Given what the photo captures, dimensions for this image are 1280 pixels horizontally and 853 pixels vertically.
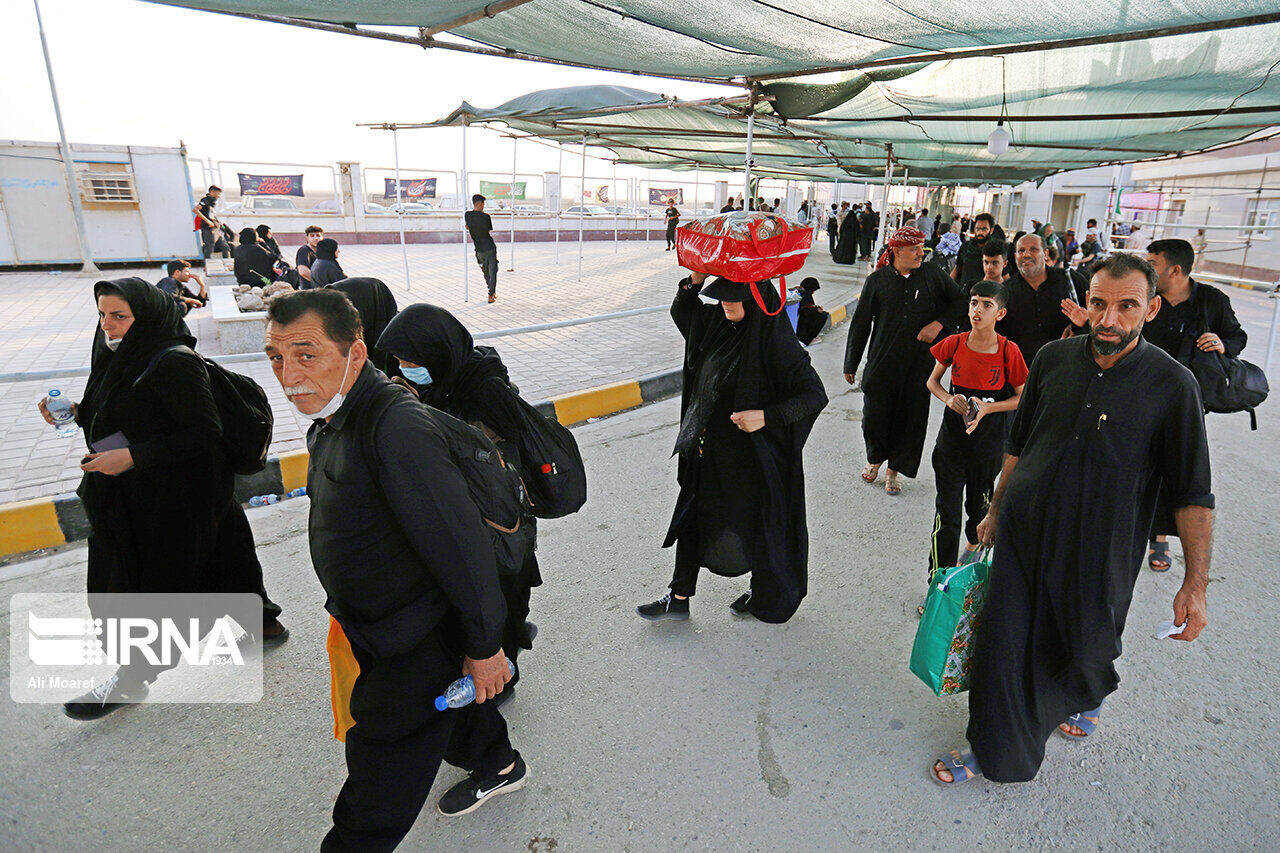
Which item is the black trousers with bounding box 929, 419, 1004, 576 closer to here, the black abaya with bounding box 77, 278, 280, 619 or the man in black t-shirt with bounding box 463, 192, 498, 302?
the black abaya with bounding box 77, 278, 280, 619

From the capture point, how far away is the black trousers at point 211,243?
14656 millimetres

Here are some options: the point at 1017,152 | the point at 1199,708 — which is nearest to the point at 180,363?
the point at 1199,708

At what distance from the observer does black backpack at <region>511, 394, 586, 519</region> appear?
2.27 meters

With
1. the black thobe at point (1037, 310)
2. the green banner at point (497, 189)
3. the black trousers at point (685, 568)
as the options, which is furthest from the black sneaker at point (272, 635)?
the green banner at point (497, 189)

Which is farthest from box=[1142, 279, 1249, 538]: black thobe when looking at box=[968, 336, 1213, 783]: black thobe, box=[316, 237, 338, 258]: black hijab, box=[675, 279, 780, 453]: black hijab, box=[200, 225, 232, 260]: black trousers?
box=[200, 225, 232, 260]: black trousers

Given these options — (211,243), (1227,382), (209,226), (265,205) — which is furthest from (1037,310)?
(265,205)

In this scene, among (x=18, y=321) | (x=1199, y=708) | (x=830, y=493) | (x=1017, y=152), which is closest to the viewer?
(x=1199, y=708)

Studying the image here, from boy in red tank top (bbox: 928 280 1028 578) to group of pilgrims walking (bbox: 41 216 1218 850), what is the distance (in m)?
0.01

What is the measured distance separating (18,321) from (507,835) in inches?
430

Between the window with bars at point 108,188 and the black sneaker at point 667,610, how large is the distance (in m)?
16.2

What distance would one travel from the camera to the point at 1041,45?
3885 millimetres

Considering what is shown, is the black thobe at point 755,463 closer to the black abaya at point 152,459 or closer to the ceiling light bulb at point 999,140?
the black abaya at point 152,459

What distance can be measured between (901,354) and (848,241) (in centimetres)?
1728

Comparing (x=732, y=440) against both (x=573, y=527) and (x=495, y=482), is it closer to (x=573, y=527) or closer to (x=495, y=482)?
(x=495, y=482)
